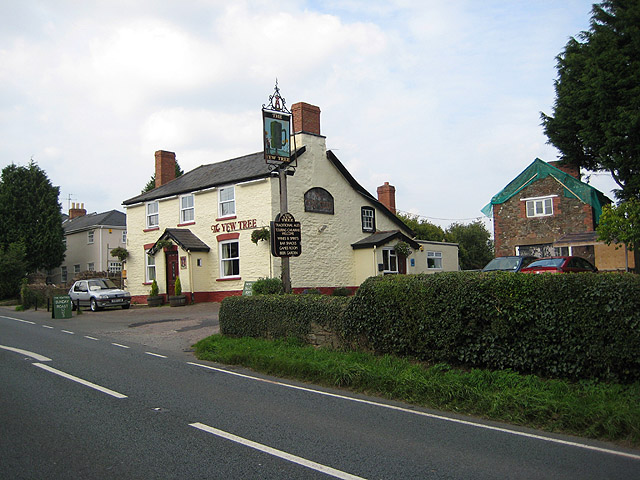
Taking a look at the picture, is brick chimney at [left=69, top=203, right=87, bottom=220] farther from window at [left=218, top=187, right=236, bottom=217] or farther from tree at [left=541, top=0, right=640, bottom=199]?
tree at [left=541, top=0, right=640, bottom=199]

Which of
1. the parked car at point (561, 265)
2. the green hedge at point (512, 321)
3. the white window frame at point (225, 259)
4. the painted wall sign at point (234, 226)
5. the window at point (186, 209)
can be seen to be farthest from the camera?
the window at point (186, 209)

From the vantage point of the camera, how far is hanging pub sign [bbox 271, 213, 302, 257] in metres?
14.0

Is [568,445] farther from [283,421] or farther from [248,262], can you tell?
[248,262]

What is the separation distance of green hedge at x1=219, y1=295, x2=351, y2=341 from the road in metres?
2.05

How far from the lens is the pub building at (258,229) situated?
26016 mm

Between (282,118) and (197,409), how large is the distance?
944 cm

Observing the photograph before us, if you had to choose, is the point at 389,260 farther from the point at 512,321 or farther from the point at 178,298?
the point at 512,321

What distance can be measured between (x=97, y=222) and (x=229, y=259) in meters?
24.6

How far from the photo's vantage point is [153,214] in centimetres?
3142

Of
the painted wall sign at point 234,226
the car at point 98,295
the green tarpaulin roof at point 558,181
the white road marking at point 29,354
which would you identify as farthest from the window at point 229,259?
the green tarpaulin roof at point 558,181

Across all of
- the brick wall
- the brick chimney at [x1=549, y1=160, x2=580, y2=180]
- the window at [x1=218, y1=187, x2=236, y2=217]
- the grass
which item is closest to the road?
the grass

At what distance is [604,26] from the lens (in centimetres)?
2555

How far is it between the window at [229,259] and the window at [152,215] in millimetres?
6230

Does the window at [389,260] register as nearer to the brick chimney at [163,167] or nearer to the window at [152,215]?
the window at [152,215]
